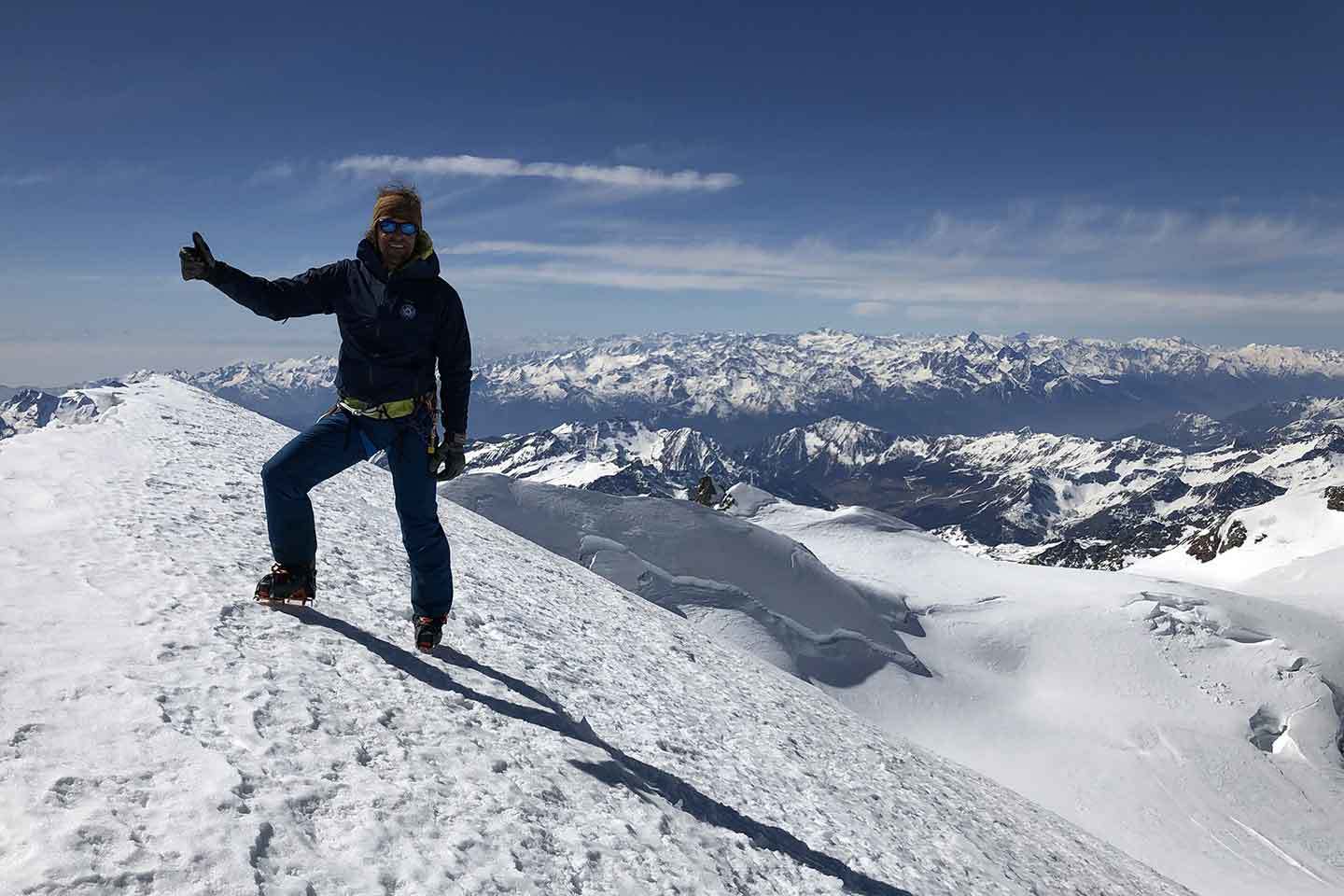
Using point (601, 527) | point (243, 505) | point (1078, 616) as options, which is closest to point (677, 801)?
point (243, 505)

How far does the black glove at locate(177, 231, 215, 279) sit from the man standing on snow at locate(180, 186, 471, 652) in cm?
5

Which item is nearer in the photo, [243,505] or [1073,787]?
[243,505]

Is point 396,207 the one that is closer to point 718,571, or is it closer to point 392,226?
point 392,226

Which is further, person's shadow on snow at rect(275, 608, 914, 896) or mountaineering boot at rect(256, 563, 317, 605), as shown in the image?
mountaineering boot at rect(256, 563, 317, 605)

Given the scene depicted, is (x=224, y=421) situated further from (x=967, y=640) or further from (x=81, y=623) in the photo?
(x=967, y=640)

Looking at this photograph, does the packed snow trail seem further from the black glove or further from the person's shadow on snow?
the black glove

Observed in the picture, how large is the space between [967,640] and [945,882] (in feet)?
78.8

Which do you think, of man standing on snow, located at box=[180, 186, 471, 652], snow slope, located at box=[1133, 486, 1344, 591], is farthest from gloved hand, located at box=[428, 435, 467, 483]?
snow slope, located at box=[1133, 486, 1344, 591]

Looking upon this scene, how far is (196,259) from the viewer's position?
18.3ft

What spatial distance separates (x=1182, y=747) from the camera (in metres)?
23.5

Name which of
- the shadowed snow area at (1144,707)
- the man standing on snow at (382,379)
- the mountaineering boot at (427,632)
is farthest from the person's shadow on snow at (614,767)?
the shadowed snow area at (1144,707)

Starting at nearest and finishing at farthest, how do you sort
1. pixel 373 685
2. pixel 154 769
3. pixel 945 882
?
pixel 154 769 < pixel 373 685 < pixel 945 882

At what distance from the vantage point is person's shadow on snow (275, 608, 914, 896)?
5660mm

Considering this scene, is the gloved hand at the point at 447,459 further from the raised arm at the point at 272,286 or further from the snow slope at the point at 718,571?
the snow slope at the point at 718,571
